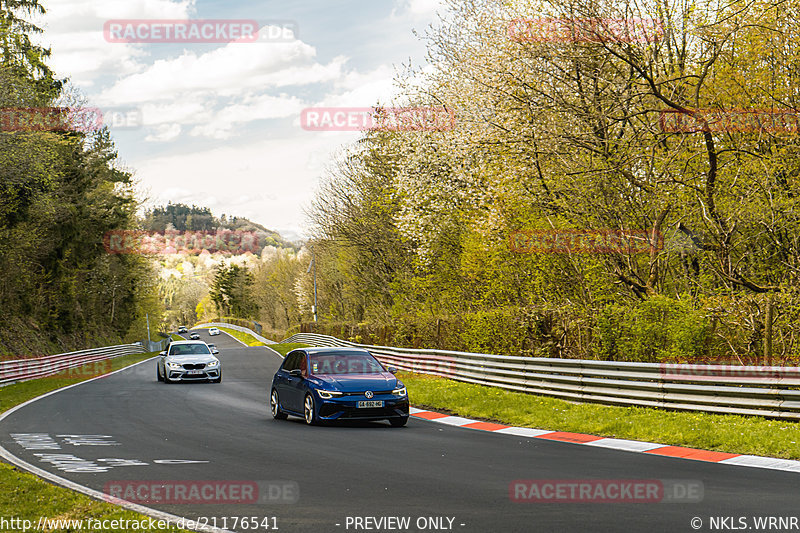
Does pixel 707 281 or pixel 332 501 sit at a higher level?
pixel 707 281

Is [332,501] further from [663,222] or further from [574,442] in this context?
[663,222]

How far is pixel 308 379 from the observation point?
51.9ft

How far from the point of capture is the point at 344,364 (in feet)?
53.7

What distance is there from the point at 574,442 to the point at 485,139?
42.3ft

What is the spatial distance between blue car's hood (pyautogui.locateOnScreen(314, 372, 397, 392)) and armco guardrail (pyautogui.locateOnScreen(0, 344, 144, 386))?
61.9ft

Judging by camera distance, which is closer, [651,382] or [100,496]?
[100,496]

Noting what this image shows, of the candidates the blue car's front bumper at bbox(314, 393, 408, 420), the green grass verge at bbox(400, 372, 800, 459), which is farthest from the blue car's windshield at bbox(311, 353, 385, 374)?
the green grass verge at bbox(400, 372, 800, 459)

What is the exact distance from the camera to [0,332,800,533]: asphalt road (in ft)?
23.7

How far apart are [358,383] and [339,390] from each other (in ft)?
1.27

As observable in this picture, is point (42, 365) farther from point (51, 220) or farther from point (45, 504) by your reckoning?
point (45, 504)

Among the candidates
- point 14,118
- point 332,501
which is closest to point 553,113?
point 332,501

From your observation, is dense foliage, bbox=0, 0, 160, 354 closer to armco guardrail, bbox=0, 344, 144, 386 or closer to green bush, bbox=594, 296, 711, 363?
armco guardrail, bbox=0, 344, 144, 386

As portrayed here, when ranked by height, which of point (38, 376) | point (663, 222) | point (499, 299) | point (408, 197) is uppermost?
point (408, 197)

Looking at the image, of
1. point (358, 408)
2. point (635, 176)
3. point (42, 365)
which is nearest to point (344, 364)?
point (358, 408)
